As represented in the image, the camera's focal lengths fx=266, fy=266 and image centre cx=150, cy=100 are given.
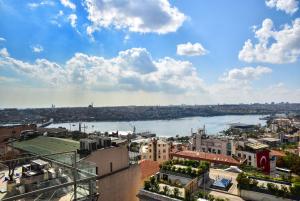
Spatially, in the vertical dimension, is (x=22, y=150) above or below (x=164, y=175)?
above

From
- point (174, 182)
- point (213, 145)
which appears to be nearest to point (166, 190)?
point (174, 182)

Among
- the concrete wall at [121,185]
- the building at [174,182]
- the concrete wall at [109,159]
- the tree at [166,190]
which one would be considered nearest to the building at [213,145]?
the concrete wall at [121,185]

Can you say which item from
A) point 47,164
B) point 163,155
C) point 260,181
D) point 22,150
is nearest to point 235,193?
point 260,181

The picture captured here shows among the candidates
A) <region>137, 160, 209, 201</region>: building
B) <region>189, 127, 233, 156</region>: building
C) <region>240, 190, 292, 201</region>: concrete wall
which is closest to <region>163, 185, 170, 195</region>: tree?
<region>137, 160, 209, 201</region>: building

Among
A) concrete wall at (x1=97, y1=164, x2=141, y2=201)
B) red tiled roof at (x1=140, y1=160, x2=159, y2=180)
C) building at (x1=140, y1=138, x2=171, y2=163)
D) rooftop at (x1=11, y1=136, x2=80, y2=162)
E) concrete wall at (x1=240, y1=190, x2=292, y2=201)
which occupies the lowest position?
building at (x1=140, y1=138, x2=171, y2=163)

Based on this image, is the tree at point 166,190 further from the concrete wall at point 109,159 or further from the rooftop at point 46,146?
the rooftop at point 46,146

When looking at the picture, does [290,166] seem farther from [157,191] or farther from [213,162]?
A: [157,191]

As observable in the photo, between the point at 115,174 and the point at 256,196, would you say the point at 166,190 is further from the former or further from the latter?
the point at 115,174

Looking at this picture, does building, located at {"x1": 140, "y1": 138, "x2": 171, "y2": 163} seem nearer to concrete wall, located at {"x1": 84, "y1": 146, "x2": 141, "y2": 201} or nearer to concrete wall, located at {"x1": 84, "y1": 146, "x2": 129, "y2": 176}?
concrete wall, located at {"x1": 84, "y1": 146, "x2": 141, "y2": 201}
